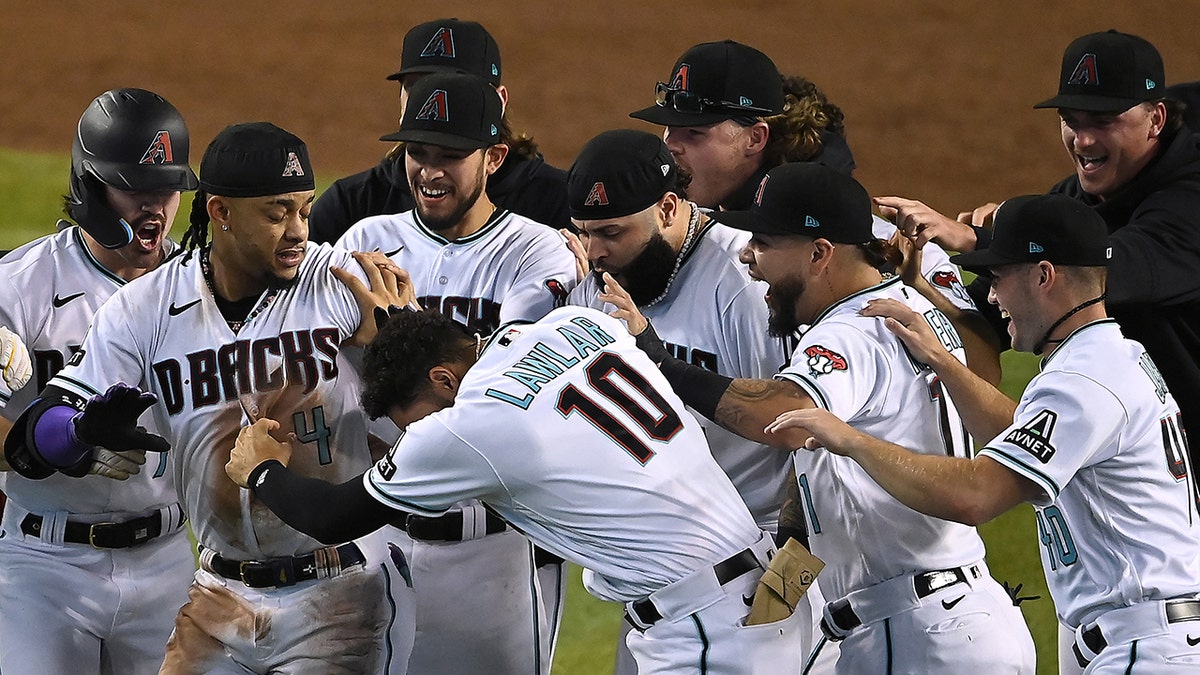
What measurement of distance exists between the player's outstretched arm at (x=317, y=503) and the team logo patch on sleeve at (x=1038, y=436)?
1548 mm

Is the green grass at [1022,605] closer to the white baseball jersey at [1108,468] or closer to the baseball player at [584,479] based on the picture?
the baseball player at [584,479]

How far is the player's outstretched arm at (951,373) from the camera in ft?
13.5

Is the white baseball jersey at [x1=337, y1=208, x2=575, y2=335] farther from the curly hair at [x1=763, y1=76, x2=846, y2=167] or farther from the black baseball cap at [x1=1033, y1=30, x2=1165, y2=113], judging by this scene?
the black baseball cap at [x1=1033, y1=30, x2=1165, y2=113]

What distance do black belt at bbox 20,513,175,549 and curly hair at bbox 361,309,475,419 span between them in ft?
4.20

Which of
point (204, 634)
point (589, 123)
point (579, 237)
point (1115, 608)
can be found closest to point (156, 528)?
point (204, 634)

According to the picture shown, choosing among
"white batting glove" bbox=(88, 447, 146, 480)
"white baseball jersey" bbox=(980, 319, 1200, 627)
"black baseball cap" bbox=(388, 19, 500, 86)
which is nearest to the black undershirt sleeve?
"white batting glove" bbox=(88, 447, 146, 480)

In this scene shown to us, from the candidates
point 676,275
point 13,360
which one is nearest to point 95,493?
point 13,360

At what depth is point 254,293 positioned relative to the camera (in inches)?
173

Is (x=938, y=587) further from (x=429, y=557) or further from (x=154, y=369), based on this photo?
(x=154, y=369)

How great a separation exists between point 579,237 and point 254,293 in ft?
3.86

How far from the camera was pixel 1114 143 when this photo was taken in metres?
5.12

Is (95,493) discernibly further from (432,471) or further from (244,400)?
(432,471)

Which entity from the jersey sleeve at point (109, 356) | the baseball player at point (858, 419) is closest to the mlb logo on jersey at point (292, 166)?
the jersey sleeve at point (109, 356)

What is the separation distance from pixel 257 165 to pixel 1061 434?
7.40 feet
